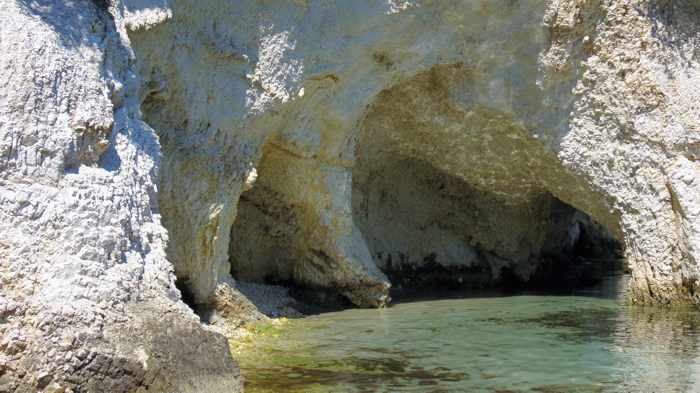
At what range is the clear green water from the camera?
20.7 ft

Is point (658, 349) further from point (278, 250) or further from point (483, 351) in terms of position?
point (278, 250)

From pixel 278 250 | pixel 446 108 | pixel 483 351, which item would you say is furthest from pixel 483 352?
pixel 446 108

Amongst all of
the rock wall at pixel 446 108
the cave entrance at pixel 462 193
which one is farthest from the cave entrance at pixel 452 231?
the rock wall at pixel 446 108

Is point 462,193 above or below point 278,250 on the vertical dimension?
above

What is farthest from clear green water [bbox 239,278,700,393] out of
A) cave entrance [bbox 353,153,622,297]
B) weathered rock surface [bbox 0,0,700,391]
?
cave entrance [bbox 353,153,622,297]

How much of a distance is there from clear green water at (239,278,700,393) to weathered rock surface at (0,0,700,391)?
0.86 meters

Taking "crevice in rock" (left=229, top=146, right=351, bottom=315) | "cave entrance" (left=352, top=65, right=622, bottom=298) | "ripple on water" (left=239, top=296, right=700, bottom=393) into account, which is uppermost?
"cave entrance" (left=352, top=65, right=622, bottom=298)

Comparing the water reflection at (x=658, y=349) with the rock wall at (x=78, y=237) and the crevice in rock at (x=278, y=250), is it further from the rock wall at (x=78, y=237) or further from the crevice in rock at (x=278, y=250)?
the crevice in rock at (x=278, y=250)

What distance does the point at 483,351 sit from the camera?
24.9 ft

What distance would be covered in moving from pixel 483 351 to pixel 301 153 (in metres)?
3.42

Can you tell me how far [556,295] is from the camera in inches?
487

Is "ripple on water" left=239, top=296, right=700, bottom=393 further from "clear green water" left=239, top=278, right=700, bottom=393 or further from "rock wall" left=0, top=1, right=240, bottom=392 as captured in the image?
"rock wall" left=0, top=1, right=240, bottom=392

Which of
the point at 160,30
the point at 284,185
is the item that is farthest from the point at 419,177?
the point at 160,30

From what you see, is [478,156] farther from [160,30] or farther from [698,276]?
[160,30]
